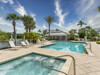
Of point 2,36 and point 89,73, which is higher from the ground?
point 2,36

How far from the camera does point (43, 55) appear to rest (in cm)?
588

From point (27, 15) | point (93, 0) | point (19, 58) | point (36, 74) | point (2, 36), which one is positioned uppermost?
point (27, 15)

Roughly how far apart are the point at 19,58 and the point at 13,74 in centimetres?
190

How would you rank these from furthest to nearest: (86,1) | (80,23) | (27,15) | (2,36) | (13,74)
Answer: (80,23) < (27,15) < (86,1) < (2,36) < (13,74)

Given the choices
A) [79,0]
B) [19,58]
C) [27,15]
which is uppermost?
[27,15]

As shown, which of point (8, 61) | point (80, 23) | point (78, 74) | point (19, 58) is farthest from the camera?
point (80, 23)

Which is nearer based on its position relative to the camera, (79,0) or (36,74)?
(36,74)

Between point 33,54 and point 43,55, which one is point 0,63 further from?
point 43,55

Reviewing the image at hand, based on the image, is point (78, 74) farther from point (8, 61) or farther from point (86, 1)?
point (86, 1)

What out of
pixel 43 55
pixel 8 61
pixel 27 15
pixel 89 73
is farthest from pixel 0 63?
pixel 27 15

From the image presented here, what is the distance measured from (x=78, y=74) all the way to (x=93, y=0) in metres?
11.4

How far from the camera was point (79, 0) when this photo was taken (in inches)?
389

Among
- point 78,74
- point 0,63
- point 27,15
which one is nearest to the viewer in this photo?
point 78,74

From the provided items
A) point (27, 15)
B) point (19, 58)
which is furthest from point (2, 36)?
point (27, 15)
